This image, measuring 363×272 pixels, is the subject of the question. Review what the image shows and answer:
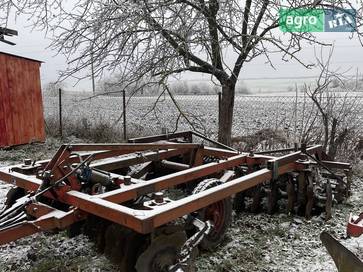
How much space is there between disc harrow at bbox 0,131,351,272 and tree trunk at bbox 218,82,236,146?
1.95m

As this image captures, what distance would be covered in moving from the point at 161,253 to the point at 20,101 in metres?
8.28

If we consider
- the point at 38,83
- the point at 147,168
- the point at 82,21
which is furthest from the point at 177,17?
the point at 38,83

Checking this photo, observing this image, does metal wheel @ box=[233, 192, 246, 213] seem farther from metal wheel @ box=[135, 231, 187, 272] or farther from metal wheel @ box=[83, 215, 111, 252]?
metal wheel @ box=[135, 231, 187, 272]

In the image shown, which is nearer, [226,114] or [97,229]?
[97,229]

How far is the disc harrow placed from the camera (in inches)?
107

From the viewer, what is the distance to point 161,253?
108 inches

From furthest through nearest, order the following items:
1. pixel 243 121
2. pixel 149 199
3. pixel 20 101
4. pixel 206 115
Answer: pixel 206 115 < pixel 243 121 < pixel 20 101 < pixel 149 199

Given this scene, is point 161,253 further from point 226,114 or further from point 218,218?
point 226,114

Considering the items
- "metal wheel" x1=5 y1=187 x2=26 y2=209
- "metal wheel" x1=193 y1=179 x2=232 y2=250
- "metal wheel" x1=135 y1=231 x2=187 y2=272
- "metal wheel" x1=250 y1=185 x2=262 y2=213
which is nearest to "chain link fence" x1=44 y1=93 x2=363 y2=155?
"metal wheel" x1=250 y1=185 x2=262 y2=213

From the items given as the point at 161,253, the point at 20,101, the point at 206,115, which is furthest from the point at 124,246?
the point at 206,115

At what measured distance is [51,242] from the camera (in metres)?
3.97

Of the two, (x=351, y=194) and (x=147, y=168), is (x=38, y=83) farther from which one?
(x=351, y=194)

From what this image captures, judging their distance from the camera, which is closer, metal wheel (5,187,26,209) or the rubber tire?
the rubber tire

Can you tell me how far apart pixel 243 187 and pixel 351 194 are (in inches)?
106
